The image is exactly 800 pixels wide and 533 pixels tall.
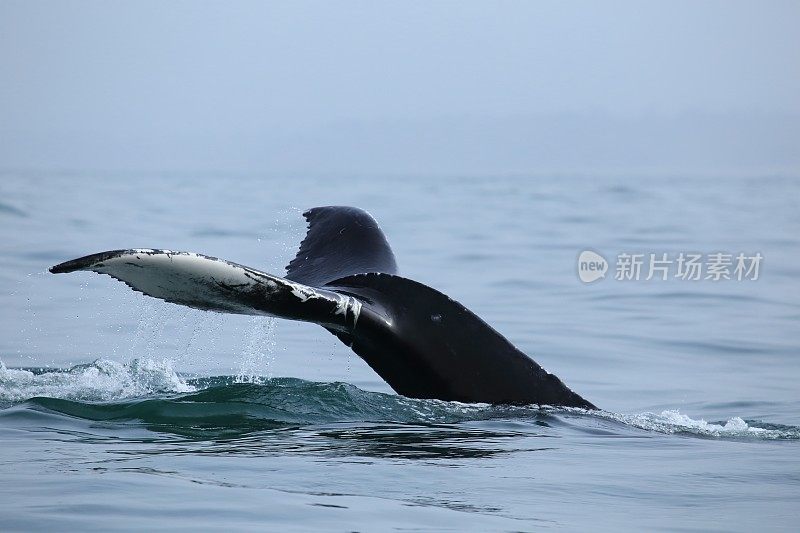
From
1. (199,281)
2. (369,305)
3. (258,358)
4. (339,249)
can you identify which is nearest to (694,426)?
(339,249)

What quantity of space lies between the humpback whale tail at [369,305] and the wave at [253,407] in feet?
0.42

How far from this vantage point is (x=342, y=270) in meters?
6.95

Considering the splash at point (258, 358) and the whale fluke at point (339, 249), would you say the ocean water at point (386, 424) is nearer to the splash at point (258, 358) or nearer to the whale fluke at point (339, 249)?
the splash at point (258, 358)

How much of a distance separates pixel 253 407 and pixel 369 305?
1.42 m

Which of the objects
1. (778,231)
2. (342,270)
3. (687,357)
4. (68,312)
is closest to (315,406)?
(342,270)

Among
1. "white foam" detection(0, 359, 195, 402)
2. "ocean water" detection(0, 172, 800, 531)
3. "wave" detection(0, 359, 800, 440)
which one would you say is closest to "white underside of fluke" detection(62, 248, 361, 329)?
"ocean water" detection(0, 172, 800, 531)

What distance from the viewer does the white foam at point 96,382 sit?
7918 mm

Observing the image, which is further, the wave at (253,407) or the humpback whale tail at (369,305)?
the wave at (253,407)

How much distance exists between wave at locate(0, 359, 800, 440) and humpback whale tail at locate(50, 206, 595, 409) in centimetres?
13

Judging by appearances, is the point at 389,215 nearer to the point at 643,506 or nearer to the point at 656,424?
the point at 656,424

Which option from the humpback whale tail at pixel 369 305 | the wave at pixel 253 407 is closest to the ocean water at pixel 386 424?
the wave at pixel 253 407

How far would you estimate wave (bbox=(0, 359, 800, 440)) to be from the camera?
7.05 m

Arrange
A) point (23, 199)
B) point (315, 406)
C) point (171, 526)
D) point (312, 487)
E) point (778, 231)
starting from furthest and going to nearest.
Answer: point (23, 199), point (778, 231), point (315, 406), point (312, 487), point (171, 526)

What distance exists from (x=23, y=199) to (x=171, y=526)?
3178 centimetres
